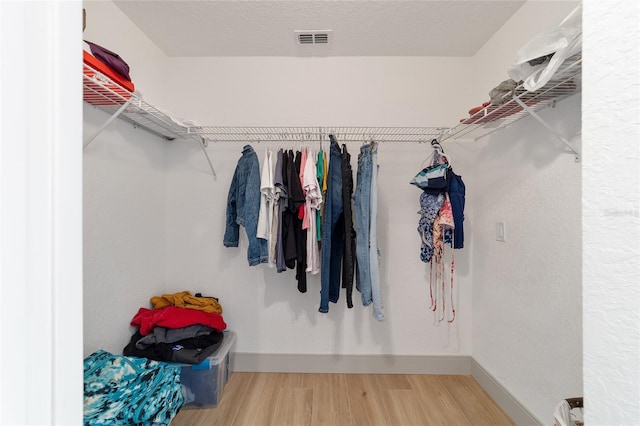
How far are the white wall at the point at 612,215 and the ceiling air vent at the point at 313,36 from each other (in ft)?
5.37

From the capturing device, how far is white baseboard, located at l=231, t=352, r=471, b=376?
6.42 feet

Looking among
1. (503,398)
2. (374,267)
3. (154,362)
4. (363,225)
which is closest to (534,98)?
(363,225)

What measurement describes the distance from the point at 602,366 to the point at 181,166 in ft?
7.70

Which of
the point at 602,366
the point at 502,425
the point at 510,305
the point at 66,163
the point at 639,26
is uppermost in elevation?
the point at 639,26

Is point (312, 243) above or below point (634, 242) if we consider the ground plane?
below

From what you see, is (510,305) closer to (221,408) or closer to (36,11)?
(221,408)

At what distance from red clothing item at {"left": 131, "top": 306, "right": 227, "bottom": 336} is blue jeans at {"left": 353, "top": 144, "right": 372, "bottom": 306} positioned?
3.46 ft

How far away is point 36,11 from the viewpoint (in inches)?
15.1

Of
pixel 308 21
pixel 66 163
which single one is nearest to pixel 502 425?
pixel 66 163

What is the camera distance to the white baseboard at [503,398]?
4.74 ft

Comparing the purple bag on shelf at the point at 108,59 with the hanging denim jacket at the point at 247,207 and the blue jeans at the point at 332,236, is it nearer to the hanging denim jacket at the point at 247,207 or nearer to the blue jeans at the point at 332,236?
the hanging denim jacket at the point at 247,207

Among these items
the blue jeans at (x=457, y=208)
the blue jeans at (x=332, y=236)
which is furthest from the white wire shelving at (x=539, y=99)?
the blue jeans at (x=332, y=236)

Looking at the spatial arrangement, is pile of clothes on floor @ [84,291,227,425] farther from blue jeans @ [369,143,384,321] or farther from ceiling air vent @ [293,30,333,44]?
ceiling air vent @ [293,30,333,44]

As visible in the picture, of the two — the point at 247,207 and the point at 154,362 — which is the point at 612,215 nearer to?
the point at 247,207
